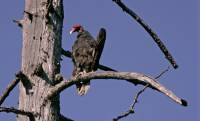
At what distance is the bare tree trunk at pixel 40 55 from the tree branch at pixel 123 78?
0.13m

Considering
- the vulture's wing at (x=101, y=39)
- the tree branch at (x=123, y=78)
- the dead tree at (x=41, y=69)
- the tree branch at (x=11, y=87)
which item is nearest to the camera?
the tree branch at (x=123, y=78)

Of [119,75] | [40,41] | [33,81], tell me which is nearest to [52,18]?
[40,41]

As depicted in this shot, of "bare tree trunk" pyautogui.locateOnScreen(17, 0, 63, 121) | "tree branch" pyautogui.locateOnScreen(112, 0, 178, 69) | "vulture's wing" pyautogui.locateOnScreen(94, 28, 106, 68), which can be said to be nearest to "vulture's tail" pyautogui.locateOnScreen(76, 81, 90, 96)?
"vulture's wing" pyautogui.locateOnScreen(94, 28, 106, 68)

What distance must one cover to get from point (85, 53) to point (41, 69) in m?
2.10

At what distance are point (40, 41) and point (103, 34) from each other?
130cm

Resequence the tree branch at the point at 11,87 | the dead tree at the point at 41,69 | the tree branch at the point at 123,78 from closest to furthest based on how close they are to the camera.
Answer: the tree branch at the point at 123,78
the dead tree at the point at 41,69
the tree branch at the point at 11,87

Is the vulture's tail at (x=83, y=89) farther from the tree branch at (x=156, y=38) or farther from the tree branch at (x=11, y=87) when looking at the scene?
the tree branch at (x=156, y=38)

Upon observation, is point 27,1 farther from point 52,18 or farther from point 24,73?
point 24,73

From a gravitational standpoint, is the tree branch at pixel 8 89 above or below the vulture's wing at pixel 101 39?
below

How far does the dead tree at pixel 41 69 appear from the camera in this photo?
525cm

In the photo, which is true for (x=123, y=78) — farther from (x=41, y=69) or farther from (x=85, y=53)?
(x=85, y=53)

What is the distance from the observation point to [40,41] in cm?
558

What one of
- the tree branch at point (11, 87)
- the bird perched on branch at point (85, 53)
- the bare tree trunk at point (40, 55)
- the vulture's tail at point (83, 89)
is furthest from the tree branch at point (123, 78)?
the vulture's tail at point (83, 89)

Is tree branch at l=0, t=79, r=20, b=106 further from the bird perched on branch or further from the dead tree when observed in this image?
the bird perched on branch
